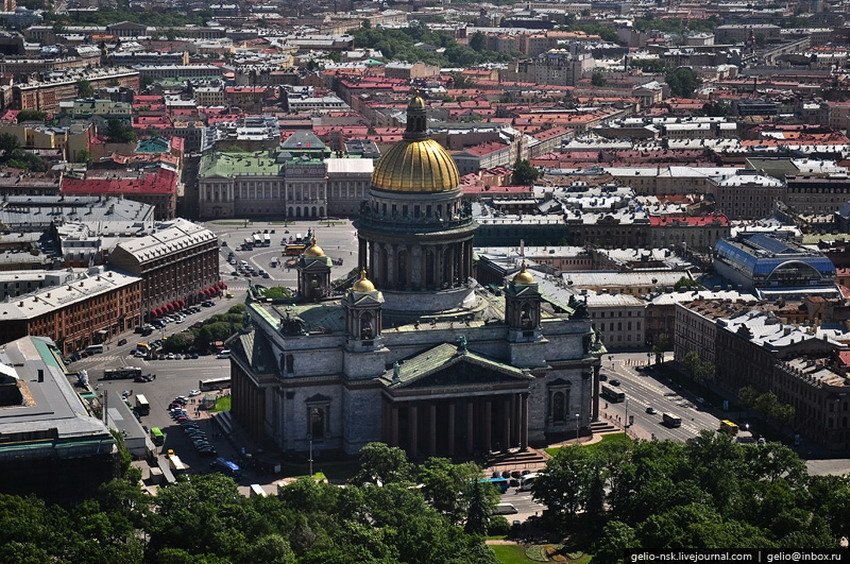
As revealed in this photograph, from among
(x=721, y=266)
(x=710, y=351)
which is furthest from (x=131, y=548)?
(x=721, y=266)

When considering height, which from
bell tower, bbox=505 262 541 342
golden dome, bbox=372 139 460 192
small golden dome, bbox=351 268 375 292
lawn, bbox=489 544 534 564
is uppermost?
golden dome, bbox=372 139 460 192

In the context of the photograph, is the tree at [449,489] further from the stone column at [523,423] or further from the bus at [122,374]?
the bus at [122,374]

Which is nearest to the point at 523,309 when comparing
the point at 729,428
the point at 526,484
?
the point at 526,484

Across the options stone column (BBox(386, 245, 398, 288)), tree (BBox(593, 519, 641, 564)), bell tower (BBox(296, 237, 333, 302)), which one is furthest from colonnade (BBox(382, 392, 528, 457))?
tree (BBox(593, 519, 641, 564))

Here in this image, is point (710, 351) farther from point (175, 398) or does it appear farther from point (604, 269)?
point (175, 398)

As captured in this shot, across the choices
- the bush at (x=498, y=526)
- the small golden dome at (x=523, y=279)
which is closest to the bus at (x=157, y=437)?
the small golden dome at (x=523, y=279)

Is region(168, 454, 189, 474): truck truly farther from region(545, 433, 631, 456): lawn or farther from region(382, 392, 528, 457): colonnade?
region(545, 433, 631, 456): lawn
